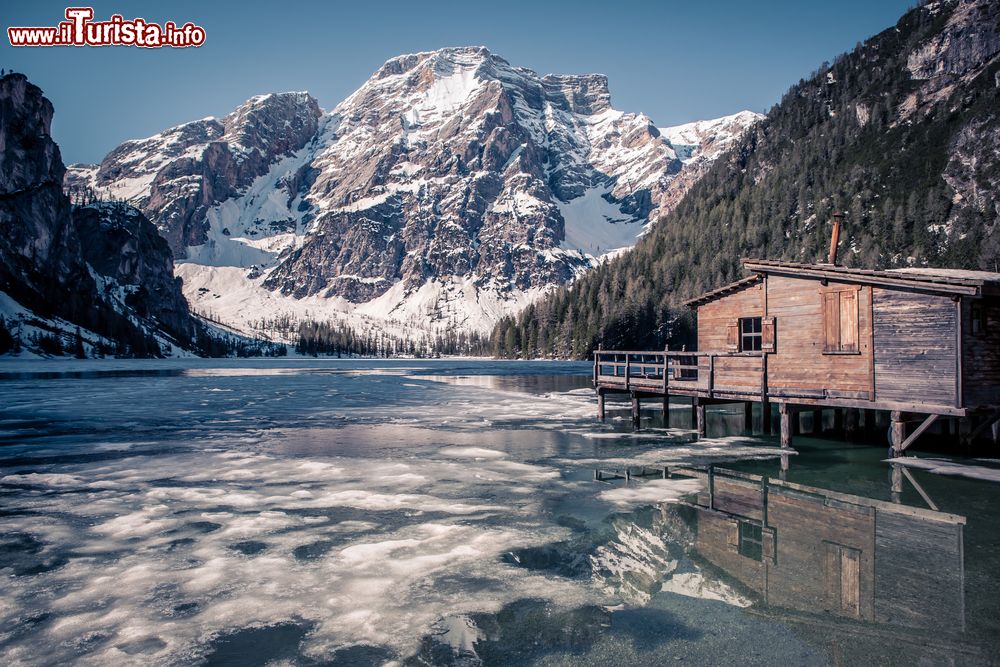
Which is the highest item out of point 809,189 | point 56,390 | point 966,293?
point 809,189

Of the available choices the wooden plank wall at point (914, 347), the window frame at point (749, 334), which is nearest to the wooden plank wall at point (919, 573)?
the wooden plank wall at point (914, 347)

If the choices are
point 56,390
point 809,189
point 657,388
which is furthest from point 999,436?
point 809,189

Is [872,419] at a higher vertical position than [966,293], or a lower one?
lower

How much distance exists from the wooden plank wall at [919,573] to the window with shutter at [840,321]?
1019cm

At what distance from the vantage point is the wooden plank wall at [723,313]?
89.0 feet

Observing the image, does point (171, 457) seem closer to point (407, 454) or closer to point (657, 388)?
point (407, 454)

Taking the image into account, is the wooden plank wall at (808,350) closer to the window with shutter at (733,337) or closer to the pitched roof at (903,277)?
the pitched roof at (903,277)

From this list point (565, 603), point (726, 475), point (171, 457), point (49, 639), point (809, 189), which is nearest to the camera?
point (49, 639)

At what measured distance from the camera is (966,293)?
60.7 ft

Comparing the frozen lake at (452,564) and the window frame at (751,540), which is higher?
the window frame at (751,540)

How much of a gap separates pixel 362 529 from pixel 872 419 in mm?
26049

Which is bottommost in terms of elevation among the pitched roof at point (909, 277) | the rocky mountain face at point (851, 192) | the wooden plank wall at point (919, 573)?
the wooden plank wall at point (919, 573)

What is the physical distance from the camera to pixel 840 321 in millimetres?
22547

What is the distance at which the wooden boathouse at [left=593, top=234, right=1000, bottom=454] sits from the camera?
761 inches
